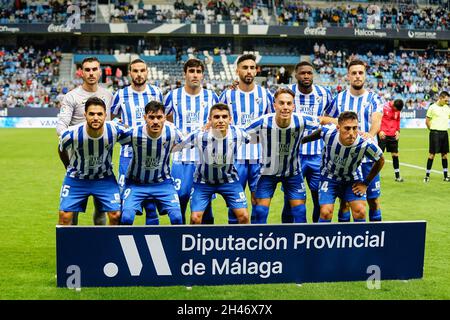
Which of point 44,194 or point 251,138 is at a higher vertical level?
point 251,138

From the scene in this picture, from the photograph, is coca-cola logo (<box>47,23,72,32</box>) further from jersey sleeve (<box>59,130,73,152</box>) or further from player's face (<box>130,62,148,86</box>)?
jersey sleeve (<box>59,130,73,152</box>)

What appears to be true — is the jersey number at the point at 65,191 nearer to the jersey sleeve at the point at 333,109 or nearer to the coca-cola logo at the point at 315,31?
the jersey sleeve at the point at 333,109

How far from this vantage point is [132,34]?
4097cm

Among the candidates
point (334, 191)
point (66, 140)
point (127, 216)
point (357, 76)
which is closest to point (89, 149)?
point (66, 140)

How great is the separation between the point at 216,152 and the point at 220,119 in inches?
14.6

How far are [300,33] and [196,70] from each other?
36470 mm

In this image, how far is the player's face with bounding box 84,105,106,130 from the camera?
230 inches

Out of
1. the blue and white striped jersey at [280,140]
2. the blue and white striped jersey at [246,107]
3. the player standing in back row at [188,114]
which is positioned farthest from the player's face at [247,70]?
the blue and white striped jersey at [280,140]

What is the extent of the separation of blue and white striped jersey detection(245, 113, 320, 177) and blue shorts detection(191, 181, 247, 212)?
0.42m

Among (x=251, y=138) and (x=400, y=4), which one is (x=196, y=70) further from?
(x=400, y=4)

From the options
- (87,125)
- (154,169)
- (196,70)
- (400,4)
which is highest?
(400,4)

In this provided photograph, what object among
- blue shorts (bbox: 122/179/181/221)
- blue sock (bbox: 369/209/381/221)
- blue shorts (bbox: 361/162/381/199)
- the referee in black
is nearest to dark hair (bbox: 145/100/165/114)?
blue shorts (bbox: 122/179/181/221)

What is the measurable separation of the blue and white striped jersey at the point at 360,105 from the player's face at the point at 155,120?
2.28 m
